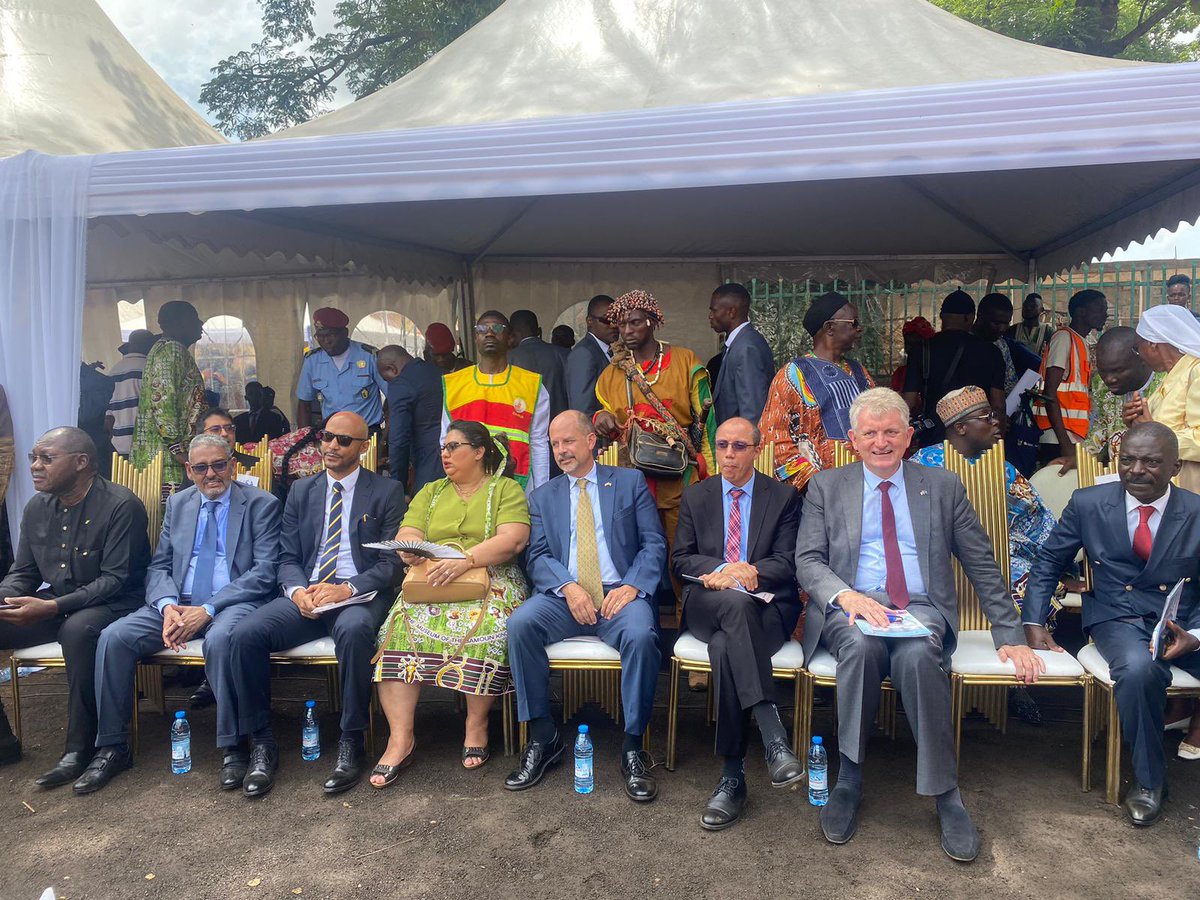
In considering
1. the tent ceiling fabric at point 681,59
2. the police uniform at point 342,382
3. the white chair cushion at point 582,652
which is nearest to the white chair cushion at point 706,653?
the white chair cushion at point 582,652

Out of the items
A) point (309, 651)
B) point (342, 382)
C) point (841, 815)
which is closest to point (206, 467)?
point (309, 651)

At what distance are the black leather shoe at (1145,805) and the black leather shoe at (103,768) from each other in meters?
3.96

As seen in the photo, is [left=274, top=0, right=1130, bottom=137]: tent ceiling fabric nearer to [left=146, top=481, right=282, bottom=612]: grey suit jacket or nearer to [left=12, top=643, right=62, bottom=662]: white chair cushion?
[left=146, top=481, right=282, bottom=612]: grey suit jacket

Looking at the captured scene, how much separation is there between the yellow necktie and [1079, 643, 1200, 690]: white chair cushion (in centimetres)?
193

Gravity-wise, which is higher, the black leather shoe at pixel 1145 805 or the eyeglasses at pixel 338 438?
the eyeglasses at pixel 338 438

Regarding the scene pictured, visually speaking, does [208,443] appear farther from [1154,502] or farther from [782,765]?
[1154,502]

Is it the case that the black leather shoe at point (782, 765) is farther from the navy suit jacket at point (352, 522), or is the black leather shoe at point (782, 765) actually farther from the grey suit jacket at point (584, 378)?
the grey suit jacket at point (584, 378)

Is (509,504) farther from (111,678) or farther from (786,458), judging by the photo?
(111,678)

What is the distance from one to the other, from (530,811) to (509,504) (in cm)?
131

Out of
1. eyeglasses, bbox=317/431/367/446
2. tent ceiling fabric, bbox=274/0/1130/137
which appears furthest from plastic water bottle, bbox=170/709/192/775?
tent ceiling fabric, bbox=274/0/1130/137

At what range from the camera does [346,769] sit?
362 cm

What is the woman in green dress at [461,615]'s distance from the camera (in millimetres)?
3713

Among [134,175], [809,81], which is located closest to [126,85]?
[134,175]

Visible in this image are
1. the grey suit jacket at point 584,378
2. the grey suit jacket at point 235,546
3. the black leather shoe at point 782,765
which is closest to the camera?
the black leather shoe at point 782,765
